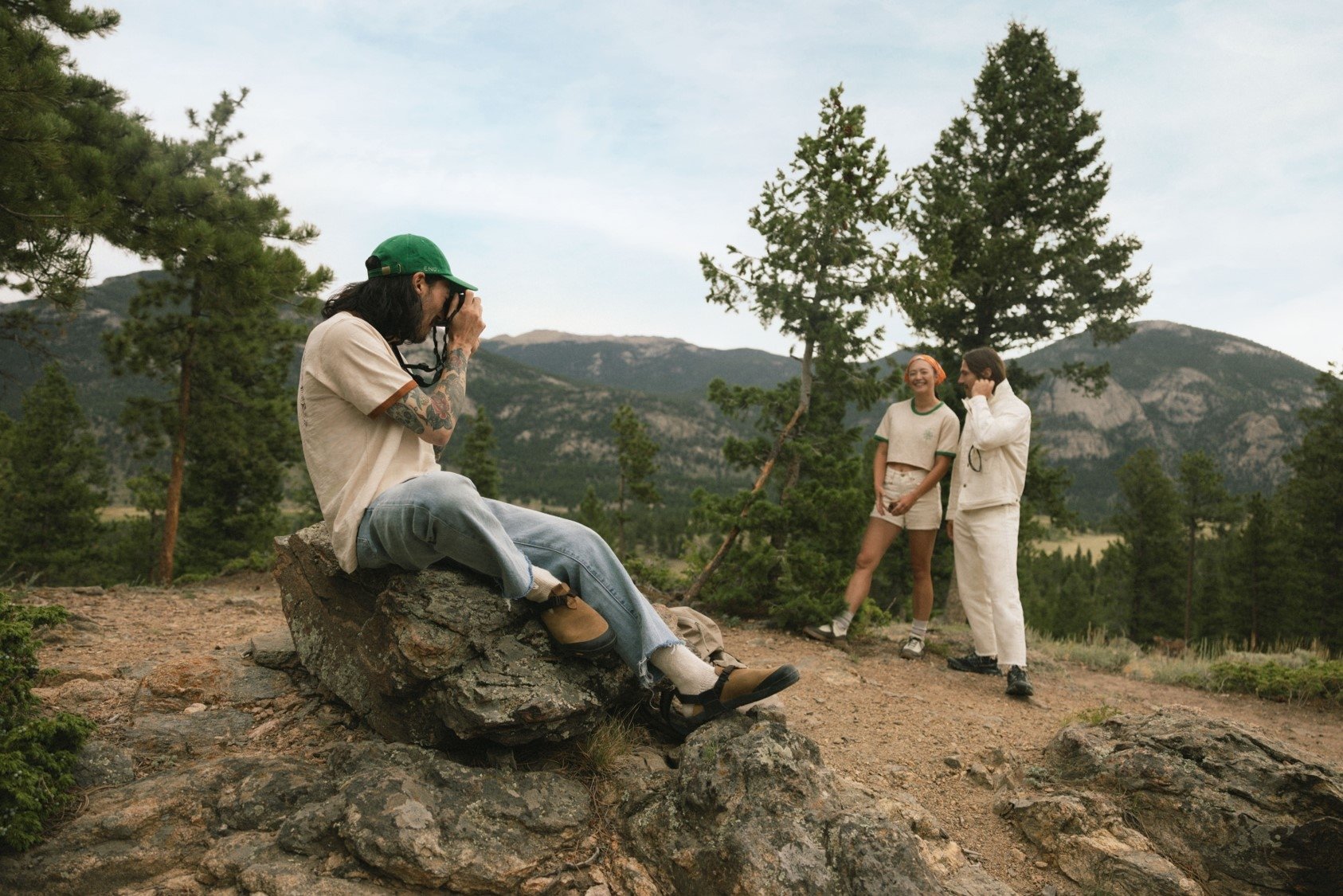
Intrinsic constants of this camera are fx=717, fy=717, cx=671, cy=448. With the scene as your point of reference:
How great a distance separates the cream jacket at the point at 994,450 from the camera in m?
6.20

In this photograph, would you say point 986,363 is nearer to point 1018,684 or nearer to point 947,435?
point 947,435

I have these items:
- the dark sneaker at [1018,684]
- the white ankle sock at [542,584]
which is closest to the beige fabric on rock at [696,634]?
the white ankle sock at [542,584]

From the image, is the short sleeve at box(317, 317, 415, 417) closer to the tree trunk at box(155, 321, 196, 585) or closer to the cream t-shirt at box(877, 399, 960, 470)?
the cream t-shirt at box(877, 399, 960, 470)

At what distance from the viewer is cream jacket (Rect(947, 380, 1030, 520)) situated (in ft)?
20.4

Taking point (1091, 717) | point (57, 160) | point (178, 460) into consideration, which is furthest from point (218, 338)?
point (1091, 717)

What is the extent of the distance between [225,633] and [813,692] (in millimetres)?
4628

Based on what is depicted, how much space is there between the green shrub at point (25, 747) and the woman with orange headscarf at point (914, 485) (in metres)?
6.06

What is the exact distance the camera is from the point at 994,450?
6406mm

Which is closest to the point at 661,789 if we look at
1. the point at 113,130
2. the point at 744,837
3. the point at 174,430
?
the point at 744,837

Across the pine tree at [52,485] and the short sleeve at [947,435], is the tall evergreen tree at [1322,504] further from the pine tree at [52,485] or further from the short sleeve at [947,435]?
the pine tree at [52,485]

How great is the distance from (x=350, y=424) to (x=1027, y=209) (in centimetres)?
1670

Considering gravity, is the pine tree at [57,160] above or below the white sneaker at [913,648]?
above

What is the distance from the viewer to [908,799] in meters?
3.66

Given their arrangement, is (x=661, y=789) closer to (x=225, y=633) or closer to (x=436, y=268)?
(x=436, y=268)
